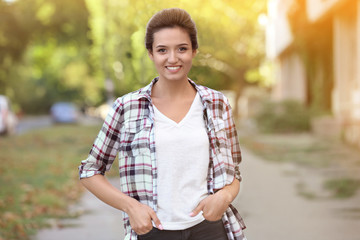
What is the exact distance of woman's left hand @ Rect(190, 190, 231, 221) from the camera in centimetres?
241

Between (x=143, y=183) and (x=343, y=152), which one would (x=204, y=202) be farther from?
(x=343, y=152)

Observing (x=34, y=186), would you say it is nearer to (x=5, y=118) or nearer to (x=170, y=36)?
(x=170, y=36)

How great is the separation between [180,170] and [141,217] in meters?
0.23

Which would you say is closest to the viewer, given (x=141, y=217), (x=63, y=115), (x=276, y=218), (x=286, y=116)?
(x=141, y=217)

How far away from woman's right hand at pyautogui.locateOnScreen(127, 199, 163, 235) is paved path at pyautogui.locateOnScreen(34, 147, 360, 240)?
4.32m

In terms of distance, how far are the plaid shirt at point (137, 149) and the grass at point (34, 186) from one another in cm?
454

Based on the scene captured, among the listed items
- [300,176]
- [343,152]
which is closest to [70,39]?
[343,152]

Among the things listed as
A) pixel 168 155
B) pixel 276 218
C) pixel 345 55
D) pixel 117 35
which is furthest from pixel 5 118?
pixel 168 155

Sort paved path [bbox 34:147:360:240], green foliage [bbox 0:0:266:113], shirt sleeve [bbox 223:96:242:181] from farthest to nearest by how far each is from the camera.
A: green foliage [bbox 0:0:266:113]
paved path [bbox 34:147:360:240]
shirt sleeve [bbox 223:96:242:181]

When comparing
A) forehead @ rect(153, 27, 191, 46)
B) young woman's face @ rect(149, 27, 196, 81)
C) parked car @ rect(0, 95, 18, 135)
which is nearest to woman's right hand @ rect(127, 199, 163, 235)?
young woman's face @ rect(149, 27, 196, 81)

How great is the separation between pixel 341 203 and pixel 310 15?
12324mm

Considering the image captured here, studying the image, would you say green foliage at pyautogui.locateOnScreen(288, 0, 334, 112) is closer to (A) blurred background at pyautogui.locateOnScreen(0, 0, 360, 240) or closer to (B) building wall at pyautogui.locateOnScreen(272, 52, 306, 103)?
(A) blurred background at pyautogui.locateOnScreen(0, 0, 360, 240)

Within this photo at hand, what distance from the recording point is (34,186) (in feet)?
36.9

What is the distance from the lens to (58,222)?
761 centimetres
